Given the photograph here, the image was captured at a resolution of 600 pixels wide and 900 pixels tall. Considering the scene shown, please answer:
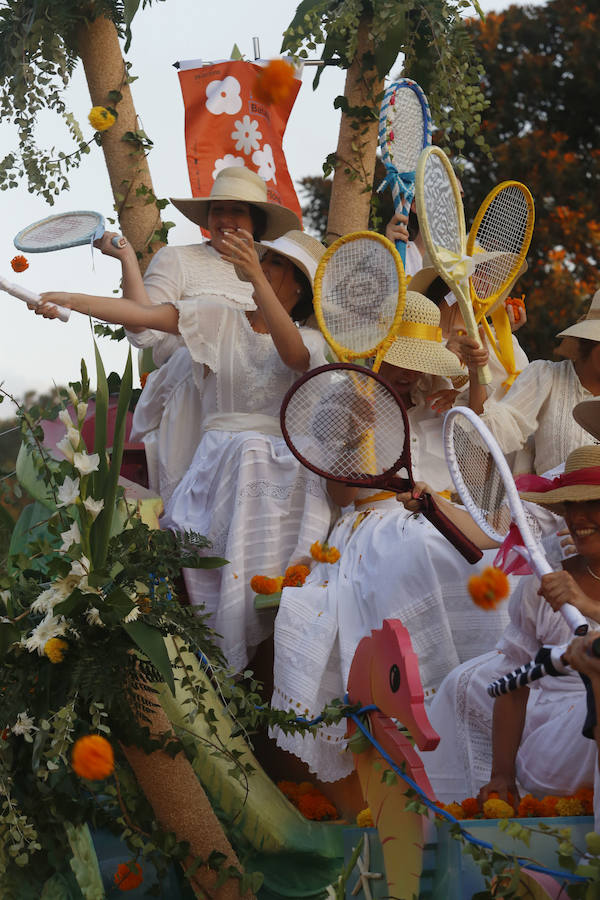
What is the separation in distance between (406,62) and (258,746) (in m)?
3.50

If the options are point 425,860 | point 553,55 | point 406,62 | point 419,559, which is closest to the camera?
point 425,860

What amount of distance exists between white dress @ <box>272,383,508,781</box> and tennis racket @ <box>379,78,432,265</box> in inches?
53.8

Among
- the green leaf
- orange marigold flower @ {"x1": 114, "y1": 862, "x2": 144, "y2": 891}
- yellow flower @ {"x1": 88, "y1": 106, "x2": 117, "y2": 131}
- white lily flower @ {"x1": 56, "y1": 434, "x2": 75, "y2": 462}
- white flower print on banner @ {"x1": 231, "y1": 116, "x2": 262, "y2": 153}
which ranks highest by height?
yellow flower @ {"x1": 88, "y1": 106, "x2": 117, "y2": 131}

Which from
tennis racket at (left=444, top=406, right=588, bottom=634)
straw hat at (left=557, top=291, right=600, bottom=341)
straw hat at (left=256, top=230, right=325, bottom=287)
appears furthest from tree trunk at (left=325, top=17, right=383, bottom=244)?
tennis racket at (left=444, top=406, right=588, bottom=634)

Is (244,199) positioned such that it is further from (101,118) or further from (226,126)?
(226,126)

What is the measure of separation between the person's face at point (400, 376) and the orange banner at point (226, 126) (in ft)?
7.73

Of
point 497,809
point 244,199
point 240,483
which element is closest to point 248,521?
point 240,483

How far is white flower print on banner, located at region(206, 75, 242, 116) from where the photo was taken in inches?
258

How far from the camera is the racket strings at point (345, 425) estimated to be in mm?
3785

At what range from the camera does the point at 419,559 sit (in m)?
3.94

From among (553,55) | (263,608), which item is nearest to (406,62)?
(263,608)

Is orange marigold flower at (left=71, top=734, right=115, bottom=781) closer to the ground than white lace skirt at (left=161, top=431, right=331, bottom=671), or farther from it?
farther from it

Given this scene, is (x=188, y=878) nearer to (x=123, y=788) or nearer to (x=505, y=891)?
(x=123, y=788)

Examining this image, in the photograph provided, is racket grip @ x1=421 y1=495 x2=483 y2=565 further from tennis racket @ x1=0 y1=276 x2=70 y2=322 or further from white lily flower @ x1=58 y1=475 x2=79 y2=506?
tennis racket @ x1=0 y1=276 x2=70 y2=322
